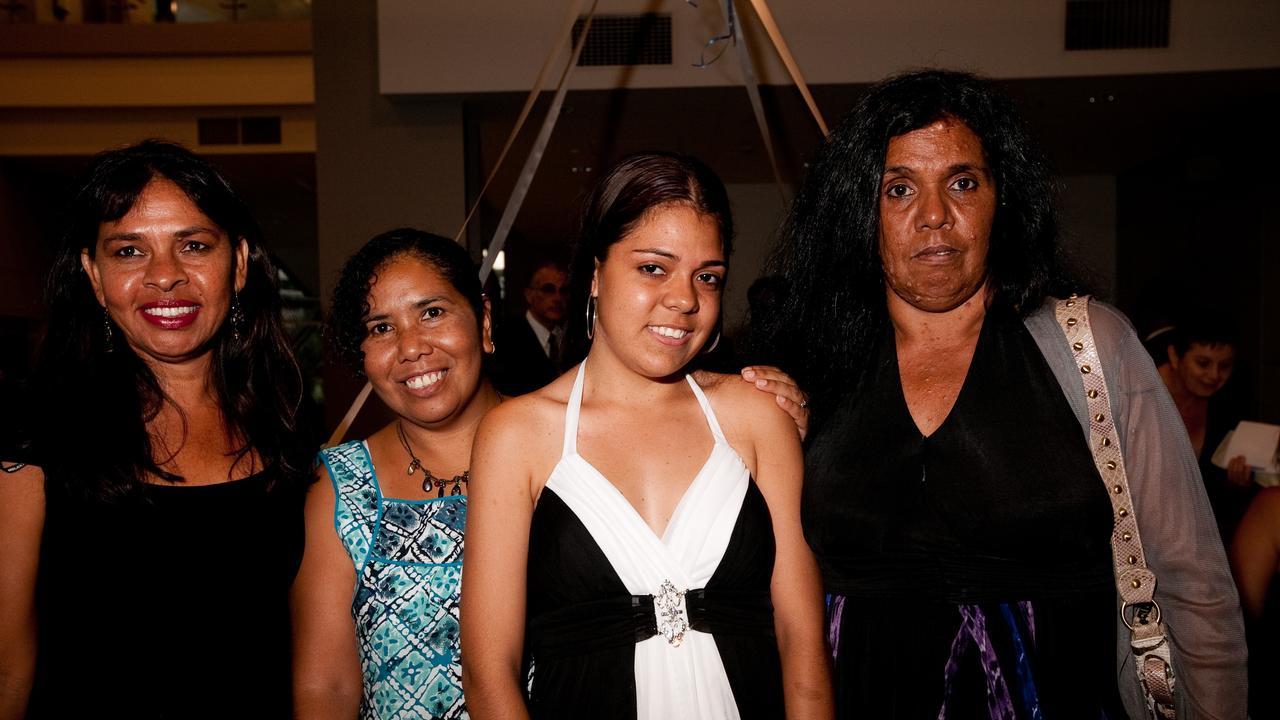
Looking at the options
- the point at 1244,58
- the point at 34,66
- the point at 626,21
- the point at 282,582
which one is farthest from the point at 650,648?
the point at 34,66

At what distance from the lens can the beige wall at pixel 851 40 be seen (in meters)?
5.77

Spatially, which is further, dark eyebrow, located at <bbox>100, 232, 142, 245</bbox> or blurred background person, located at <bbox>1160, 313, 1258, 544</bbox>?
blurred background person, located at <bbox>1160, 313, 1258, 544</bbox>

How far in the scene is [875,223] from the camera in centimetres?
184

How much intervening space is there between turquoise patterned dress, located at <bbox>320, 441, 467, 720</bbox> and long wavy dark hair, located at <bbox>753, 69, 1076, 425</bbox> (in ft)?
2.75

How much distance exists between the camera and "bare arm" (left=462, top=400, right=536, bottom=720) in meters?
1.53

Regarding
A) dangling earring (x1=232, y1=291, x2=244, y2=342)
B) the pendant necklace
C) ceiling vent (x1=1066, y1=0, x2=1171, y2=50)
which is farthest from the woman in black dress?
ceiling vent (x1=1066, y1=0, x2=1171, y2=50)

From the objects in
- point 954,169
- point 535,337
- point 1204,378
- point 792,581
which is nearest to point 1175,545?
point 792,581

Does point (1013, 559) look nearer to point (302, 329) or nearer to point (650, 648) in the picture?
point (650, 648)

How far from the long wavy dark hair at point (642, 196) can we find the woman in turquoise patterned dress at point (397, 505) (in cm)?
46

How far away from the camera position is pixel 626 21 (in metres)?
5.98

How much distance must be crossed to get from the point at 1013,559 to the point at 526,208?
10.1 m

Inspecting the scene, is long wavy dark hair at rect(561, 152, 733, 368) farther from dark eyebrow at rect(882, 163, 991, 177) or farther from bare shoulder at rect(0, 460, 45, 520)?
bare shoulder at rect(0, 460, 45, 520)

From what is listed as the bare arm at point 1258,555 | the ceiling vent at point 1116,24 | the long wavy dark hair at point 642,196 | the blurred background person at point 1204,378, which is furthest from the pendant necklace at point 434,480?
the ceiling vent at point 1116,24

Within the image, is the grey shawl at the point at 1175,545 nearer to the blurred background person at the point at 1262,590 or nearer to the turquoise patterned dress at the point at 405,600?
the blurred background person at the point at 1262,590
